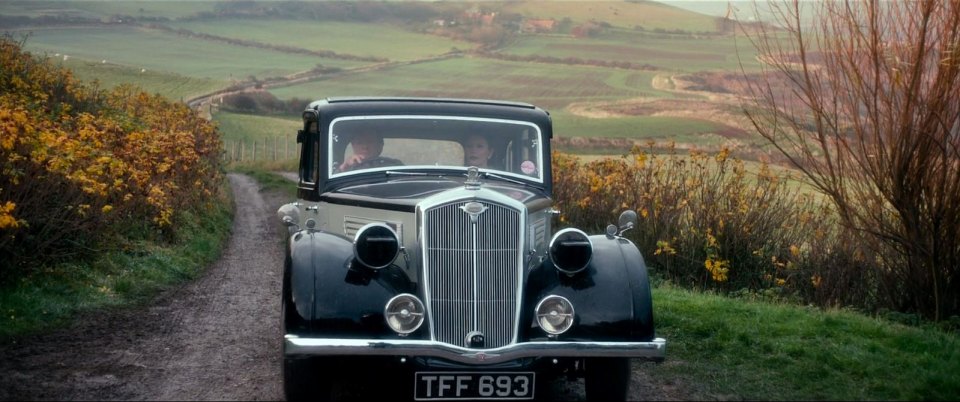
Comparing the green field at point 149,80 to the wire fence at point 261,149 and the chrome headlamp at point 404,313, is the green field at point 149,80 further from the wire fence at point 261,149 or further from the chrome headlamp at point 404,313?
the chrome headlamp at point 404,313

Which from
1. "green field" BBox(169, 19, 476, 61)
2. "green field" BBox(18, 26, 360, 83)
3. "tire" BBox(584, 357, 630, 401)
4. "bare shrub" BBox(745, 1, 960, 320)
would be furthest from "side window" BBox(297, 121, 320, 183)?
"green field" BBox(169, 19, 476, 61)

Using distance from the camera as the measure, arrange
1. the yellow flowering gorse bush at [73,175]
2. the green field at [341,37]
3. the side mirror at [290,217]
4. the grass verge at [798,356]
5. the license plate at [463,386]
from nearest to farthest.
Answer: the license plate at [463,386] → the grass verge at [798,356] → the side mirror at [290,217] → the yellow flowering gorse bush at [73,175] → the green field at [341,37]

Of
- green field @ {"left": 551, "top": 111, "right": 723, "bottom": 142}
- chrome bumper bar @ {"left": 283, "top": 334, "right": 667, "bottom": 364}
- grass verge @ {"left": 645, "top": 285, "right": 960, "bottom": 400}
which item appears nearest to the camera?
chrome bumper bar @ {"left": 283, "top": 334, "right": 667, "bottom": 364}

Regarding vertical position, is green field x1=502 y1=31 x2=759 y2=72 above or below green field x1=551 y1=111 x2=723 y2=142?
above

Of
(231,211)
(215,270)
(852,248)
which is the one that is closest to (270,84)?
(231,211)

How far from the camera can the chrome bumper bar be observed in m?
5.12

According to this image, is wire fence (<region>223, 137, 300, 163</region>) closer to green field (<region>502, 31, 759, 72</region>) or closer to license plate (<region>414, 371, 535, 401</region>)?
green field (<region>502, 31, 759, 72</region>)

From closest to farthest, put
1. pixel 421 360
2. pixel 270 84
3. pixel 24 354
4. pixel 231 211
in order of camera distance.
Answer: pixel 421 360 → pixel 24 354 → pixel 231 211 → pixel 270 84

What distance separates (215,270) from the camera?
41.3 ft

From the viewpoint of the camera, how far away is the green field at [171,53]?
1267 inches

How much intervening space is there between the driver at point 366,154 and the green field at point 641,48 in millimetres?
41264

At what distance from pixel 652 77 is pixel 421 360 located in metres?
43.0

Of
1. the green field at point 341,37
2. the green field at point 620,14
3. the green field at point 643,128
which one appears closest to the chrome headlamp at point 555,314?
the green field at point 643,128

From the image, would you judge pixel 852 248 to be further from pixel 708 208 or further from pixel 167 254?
pixel 167 254
